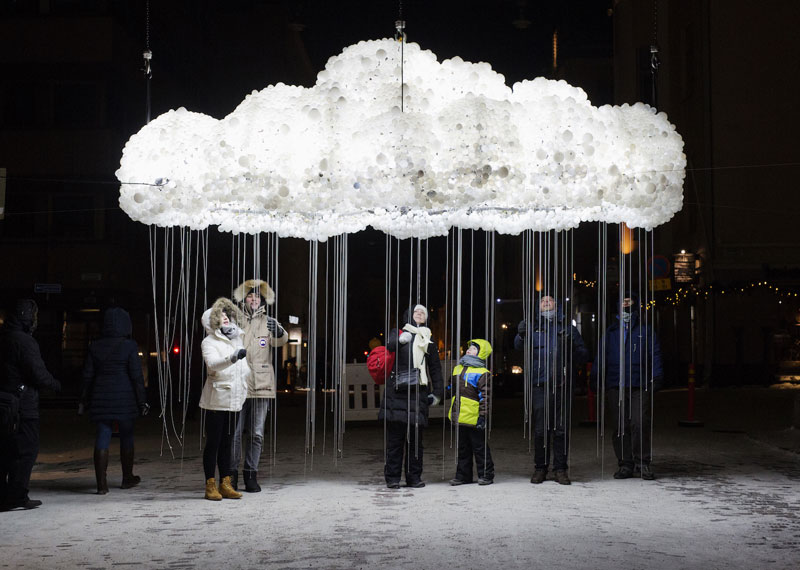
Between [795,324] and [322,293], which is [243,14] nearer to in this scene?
[322,293]

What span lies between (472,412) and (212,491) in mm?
2598

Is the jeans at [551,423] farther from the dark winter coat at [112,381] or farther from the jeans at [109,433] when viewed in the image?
the jeans at [109,433]

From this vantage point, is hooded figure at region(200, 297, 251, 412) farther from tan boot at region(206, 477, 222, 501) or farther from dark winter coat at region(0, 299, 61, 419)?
dark winter coat at region(0, 299, 61, 419)

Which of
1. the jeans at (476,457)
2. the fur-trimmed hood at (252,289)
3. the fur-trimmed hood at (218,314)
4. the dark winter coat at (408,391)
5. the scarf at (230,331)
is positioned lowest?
the jeans at (476,457)

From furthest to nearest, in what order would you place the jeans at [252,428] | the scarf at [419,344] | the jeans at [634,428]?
the jeans at [634,428] < the scarf at [419,344] < the jeans at [252,428]

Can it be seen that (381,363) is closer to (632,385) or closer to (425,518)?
(425,518)

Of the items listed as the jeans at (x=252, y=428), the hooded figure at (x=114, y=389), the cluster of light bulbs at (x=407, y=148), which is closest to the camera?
the cluster of light bulbs at (x=407, y=148)

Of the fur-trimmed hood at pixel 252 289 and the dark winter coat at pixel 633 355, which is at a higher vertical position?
the fur-trimmed hood at pixel 252 289

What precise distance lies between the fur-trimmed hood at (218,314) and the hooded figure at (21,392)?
54.9 inches

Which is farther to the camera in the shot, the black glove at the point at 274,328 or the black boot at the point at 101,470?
the black glove at the point at 274,328

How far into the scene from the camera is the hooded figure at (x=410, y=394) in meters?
10.0

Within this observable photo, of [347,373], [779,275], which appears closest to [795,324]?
[779,275]

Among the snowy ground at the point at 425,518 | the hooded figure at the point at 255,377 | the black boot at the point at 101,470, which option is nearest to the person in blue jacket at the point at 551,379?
the snowy ground at the point at 425,518

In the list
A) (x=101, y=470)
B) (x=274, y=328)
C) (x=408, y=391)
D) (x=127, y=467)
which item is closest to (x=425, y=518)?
(x=408, y=391)
